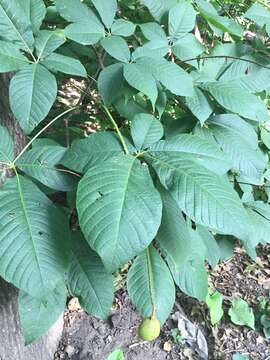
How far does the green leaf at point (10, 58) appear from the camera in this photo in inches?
36.9

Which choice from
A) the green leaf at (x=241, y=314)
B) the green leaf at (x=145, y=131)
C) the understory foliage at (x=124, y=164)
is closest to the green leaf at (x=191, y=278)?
the understory foliage at (x=124, y=164)

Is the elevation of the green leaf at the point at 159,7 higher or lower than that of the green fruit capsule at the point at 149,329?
higher

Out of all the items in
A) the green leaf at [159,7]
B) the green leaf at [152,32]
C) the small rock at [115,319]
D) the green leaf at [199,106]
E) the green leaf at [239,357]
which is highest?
the green leaf at [159,7]

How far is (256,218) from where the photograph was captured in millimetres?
1497

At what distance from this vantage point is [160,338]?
198cm

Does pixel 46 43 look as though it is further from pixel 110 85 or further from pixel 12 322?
pixel 12 322

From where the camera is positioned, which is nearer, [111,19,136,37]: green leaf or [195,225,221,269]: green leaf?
[111,19,136,37]: green leaf

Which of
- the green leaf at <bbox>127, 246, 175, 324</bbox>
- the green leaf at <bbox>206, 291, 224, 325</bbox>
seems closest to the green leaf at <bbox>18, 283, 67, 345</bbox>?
the green leaf at <bbox>127, 246, 175, 324</bbox>

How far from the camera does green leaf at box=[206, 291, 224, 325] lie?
210cm

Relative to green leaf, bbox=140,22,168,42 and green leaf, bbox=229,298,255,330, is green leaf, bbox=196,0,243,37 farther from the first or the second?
green leaf, bbox=229,298,255,330

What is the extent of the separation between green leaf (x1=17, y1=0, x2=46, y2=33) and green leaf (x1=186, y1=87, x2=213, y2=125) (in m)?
0.45

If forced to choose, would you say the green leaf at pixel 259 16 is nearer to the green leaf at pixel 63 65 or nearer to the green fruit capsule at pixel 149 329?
the green leaf at pixel 63 65

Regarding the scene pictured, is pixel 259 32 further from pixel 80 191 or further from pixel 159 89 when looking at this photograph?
pixel 80 191

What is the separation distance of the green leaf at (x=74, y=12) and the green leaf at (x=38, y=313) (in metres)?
0.73
